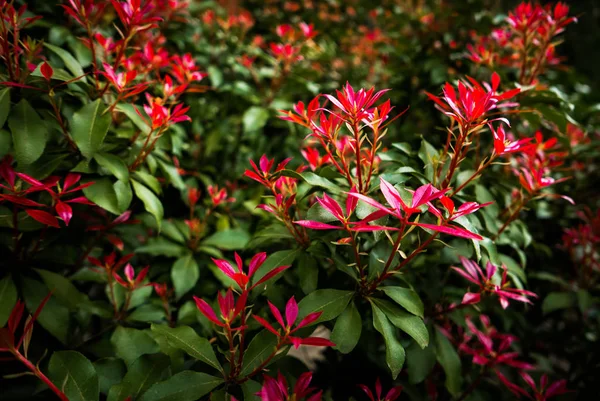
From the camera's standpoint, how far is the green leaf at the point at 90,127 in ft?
2.57

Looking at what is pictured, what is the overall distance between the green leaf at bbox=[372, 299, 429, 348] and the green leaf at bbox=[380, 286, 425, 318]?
1 cm

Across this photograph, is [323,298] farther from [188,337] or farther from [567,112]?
[567,112]

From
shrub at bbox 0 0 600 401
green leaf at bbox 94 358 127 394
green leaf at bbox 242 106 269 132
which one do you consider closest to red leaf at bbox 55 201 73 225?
shrub at bbox 0 0 600 401

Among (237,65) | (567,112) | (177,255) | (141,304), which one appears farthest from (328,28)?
(141,304)

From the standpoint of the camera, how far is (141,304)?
3.40ft

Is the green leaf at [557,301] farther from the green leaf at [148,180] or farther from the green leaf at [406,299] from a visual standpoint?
the green leaf at [148,180]

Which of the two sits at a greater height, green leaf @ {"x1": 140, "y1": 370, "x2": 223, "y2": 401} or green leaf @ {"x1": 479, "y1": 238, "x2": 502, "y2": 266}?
green leaf @ {"x1": 479, "y1": 238, "x2": 502, "y2": 266}

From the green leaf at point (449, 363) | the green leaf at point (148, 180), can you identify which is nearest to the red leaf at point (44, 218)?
the green leaf at point (148, 180)

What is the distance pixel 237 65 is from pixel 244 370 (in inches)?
47.8

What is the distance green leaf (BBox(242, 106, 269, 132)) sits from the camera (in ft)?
4.31

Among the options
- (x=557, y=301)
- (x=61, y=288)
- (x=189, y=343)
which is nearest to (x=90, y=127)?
(x=61, y=288)

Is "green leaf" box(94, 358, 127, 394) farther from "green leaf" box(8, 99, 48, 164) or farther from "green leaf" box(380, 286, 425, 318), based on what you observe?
"green leaf" box(380, 286, 425, 318)

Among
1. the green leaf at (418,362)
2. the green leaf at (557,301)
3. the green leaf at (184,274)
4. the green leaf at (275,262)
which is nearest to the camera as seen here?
the green leaf at (275,262)

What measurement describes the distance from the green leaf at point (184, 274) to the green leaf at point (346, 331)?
1.52 ft
